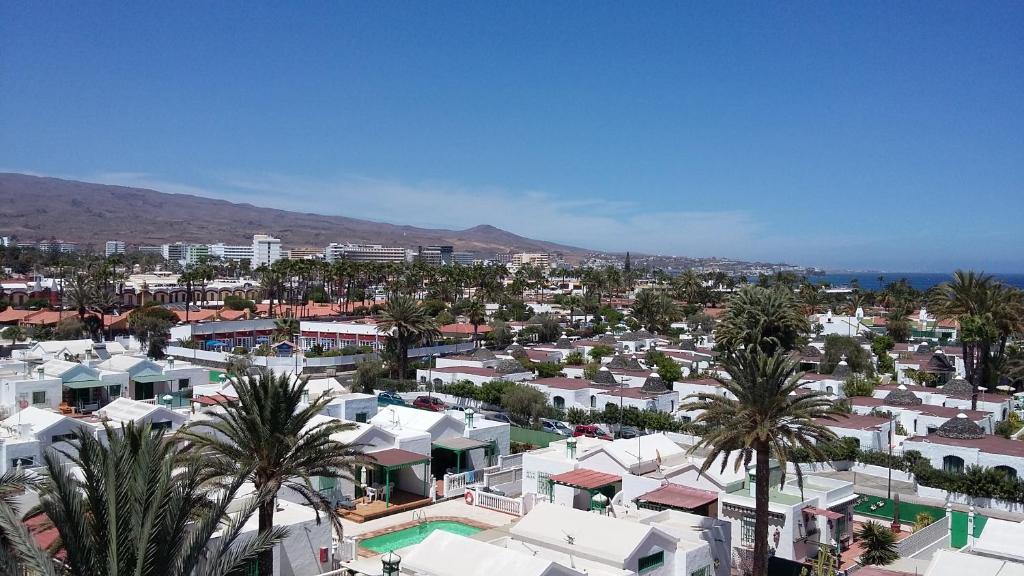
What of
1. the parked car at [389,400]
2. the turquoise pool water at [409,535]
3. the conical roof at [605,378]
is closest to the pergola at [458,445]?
the turquoise pool water at [409,535]

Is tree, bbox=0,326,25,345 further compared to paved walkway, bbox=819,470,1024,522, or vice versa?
tree, bbox=0,326,25,345

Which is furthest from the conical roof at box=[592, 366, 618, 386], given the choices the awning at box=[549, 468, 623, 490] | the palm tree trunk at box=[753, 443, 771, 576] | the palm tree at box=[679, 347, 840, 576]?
the palm tree trunk at box=[753, 443, 771, 576]

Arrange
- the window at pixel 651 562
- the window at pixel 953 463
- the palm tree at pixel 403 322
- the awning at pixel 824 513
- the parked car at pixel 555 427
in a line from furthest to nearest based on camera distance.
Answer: the palm tree at pixel 403 322
the parked car at pixel 555 427
the window at pixel 953 463
the awning at pixel 824 513
the window at pixel 651 562

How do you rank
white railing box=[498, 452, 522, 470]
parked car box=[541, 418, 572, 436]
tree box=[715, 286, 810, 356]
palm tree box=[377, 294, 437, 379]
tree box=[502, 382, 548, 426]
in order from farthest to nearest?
palm tree box=[377, 294, 437, 379]
tree box=[715, 286, 810, 356]
tree box=[502, 382, 548, 426]
parked car box=[541, 418, 572, 436]
white railing box=[498, 452, 522, 470]

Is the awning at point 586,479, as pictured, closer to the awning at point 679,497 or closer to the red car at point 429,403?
the awning at point 679,497

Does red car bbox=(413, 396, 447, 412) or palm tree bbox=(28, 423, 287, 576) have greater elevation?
palm tree bbox=(28, 423, 287, 576)

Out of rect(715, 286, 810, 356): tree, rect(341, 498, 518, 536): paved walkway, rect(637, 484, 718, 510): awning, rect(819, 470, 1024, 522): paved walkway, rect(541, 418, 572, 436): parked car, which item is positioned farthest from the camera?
rect(715, 286, 810, 356): tree

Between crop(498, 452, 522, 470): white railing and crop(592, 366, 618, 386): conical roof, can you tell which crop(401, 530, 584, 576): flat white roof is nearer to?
crop(498, 452, 522, 470): white railing
